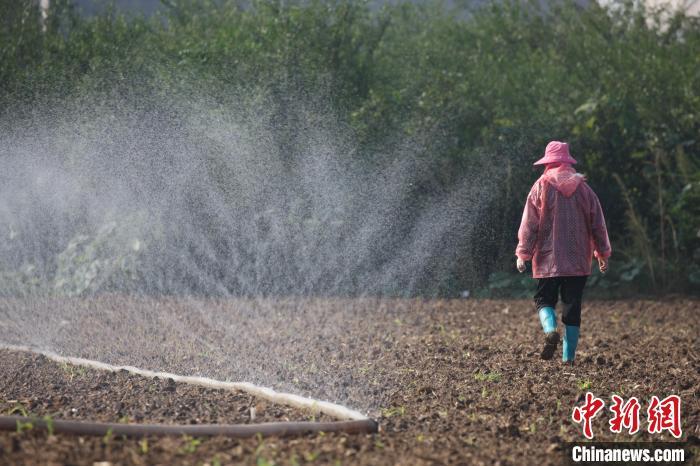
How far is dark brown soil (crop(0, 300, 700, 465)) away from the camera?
161 inches

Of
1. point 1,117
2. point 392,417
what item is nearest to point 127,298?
point 1,117

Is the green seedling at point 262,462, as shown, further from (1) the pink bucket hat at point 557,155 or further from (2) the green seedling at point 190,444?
(1) the pink bucket hat at point 557,155

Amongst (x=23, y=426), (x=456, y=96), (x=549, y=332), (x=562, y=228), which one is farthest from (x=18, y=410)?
(x=456, y=96)

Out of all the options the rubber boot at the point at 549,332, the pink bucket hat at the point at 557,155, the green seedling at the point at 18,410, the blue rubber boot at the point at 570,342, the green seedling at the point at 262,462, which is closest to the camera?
the green seedling at the point at 262,462

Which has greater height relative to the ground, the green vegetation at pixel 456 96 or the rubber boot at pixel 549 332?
the green vegetation at pixel 456 96

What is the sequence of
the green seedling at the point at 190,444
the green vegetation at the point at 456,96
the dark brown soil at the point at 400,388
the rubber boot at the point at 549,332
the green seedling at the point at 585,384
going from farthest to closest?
the green vegetation at the point at 456,96, the rubber boot at the point at 549,332, the green seedling at the point at 585,384, the dark brown soil at the point at 400,388, the green seedling at the point at 190,444

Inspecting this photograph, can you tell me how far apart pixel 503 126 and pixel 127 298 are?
15.2 feet

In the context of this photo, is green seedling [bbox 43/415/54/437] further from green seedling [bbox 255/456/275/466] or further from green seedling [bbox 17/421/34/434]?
green seedling [bbox 255/456/275/466]

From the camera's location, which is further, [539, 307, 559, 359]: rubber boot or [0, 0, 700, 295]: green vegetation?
[0, 0, 700, 295]: green vegetation

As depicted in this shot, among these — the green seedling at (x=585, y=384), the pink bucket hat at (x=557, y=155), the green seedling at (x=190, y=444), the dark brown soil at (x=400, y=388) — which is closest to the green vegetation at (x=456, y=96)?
the dark brown soil at (x=400, y=388)

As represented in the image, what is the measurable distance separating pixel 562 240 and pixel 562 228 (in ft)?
0.27

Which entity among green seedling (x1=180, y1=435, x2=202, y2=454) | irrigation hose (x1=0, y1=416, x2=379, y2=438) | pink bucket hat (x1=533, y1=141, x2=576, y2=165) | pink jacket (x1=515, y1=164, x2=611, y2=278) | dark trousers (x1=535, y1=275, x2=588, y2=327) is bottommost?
green seedling (x1=180, y1=435, x2=202, y2=454)

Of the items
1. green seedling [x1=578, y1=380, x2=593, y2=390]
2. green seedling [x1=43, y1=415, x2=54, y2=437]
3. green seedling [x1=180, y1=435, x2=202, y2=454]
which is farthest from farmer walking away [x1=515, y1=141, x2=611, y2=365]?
green seedling [x1=43, y1=415, x2=54, y2=437]

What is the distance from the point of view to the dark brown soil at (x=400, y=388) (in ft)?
13.5
